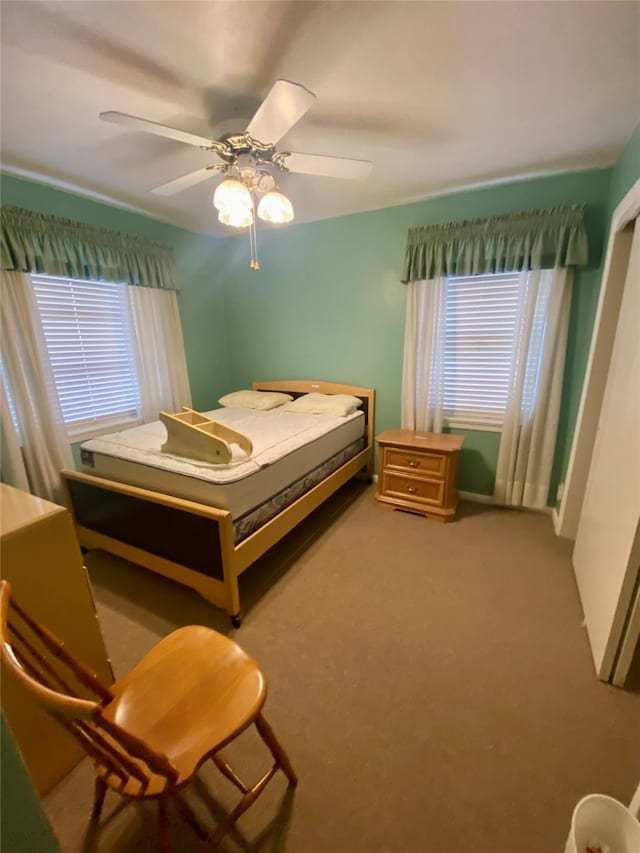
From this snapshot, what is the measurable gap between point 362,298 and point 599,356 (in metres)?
1.81

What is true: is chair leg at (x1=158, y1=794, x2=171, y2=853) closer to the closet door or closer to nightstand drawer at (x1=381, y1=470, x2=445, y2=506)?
the closet door

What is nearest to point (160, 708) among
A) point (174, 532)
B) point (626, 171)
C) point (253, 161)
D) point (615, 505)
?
point (174, 532)

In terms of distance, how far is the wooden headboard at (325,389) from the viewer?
3.27m

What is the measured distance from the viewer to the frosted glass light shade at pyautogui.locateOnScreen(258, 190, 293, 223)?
5.73ft

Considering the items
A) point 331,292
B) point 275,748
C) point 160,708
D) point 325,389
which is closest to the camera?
point 160,708

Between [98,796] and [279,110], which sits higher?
[279,110]

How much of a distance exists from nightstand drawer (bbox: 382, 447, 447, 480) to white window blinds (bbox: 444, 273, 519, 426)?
0.53 m

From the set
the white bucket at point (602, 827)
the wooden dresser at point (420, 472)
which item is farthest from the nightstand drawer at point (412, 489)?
the white bucket at point (602, 827)

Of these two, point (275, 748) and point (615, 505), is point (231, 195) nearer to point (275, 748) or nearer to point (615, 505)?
point (275, 748)

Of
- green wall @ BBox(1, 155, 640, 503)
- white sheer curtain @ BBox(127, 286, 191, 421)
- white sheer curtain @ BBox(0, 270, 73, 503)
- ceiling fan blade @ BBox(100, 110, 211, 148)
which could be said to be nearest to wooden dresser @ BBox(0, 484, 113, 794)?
white sheer curtain @ BBox(0, 270, 73, 503)

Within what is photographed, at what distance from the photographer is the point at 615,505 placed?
1.56 m

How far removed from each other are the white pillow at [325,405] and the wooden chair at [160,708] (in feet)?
6.85

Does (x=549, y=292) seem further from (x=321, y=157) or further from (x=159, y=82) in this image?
(x=159, y=82)

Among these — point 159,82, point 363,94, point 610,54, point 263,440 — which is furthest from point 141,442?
point 610,54
